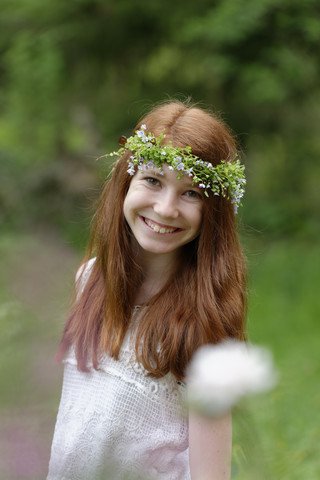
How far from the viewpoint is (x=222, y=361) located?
0.63 metres

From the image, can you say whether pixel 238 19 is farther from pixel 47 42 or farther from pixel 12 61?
pixel 12 61

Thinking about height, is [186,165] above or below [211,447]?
above

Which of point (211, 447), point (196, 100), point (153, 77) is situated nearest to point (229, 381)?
point (211, 447)

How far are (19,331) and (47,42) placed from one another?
827 cm

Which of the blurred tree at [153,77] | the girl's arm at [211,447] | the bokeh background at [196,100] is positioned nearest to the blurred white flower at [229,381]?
the girl's arm at [211,447]

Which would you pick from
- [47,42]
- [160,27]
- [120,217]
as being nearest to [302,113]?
[160,27]

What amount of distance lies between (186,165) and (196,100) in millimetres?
7721

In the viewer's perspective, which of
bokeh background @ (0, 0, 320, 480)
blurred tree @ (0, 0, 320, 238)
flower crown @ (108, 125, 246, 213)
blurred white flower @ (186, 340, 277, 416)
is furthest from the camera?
blurred tree @ (0, 0, 320, 238)

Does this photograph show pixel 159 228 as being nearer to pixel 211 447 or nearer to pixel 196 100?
pixel 211 447

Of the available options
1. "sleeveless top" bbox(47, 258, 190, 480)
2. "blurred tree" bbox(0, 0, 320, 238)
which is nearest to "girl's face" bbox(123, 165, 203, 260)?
"sleeveless top" bbox(47, 258, 190, 480)

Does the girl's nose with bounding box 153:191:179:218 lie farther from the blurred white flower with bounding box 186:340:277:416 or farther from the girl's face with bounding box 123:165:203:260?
the blurred white flower with bounding box 186:340:277:416

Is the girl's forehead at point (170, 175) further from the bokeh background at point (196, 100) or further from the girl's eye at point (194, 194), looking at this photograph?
the bokeh background at point (196, 100)

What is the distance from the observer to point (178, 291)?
170 centimetres

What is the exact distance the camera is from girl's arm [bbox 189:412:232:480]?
58.8 inches
